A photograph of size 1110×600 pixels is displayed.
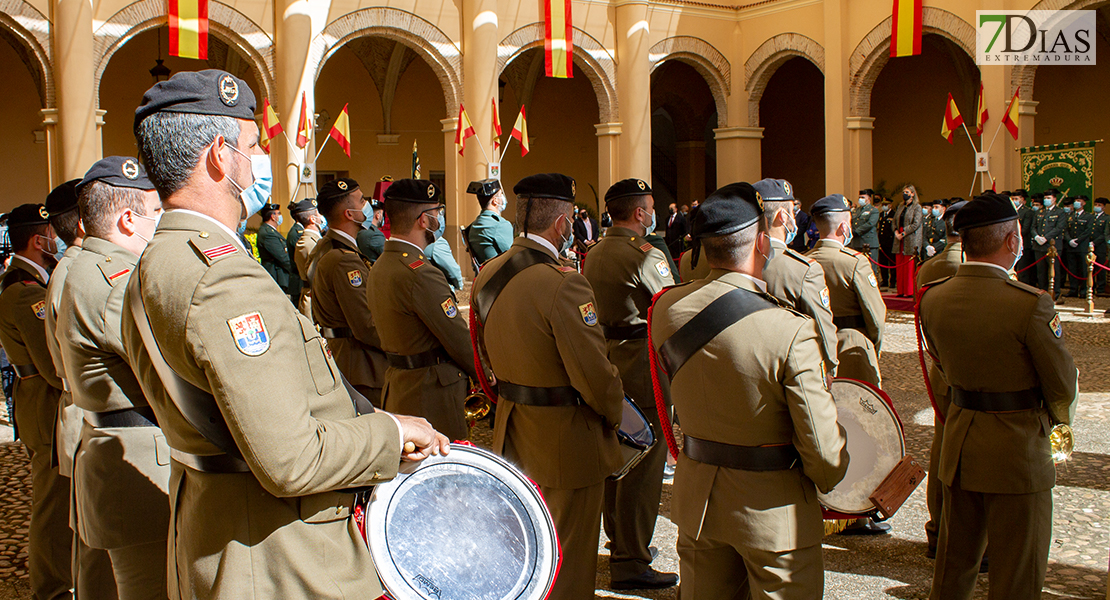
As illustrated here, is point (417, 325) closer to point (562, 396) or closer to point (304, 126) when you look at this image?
point (562, 396)

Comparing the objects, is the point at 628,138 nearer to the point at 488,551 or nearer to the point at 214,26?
the point at 214,26

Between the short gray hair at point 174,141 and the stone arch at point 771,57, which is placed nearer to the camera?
the short gray hair at point 174,141

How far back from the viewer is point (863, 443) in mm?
3178

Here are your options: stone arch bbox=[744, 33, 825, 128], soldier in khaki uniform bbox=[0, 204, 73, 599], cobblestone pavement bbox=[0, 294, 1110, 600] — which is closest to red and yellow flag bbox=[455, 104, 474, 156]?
stone arch bbox=[744, 33, 825, 128]

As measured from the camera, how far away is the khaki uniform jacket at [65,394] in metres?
2.91

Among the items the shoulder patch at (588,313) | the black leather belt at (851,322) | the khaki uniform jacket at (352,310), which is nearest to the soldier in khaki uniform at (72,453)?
the shoulder patch at (588,313)

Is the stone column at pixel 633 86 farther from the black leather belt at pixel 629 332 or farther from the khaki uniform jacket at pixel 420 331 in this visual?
the khaki uniform jacket at pixel 420 331

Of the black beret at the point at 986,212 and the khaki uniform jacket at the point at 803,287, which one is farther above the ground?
the black beret at the point at 986,212

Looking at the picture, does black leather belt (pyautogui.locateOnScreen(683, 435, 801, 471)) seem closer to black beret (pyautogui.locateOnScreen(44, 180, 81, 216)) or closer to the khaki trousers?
the khaki trousers

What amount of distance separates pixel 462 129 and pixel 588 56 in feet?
12.1

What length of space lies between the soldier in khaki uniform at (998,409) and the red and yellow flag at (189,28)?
13.4m

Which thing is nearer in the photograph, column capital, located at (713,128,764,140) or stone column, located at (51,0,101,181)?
stone column, located at (51,0,101,181)

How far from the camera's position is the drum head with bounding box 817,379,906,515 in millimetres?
3029

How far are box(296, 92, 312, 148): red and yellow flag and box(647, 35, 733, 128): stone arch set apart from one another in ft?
24.6
